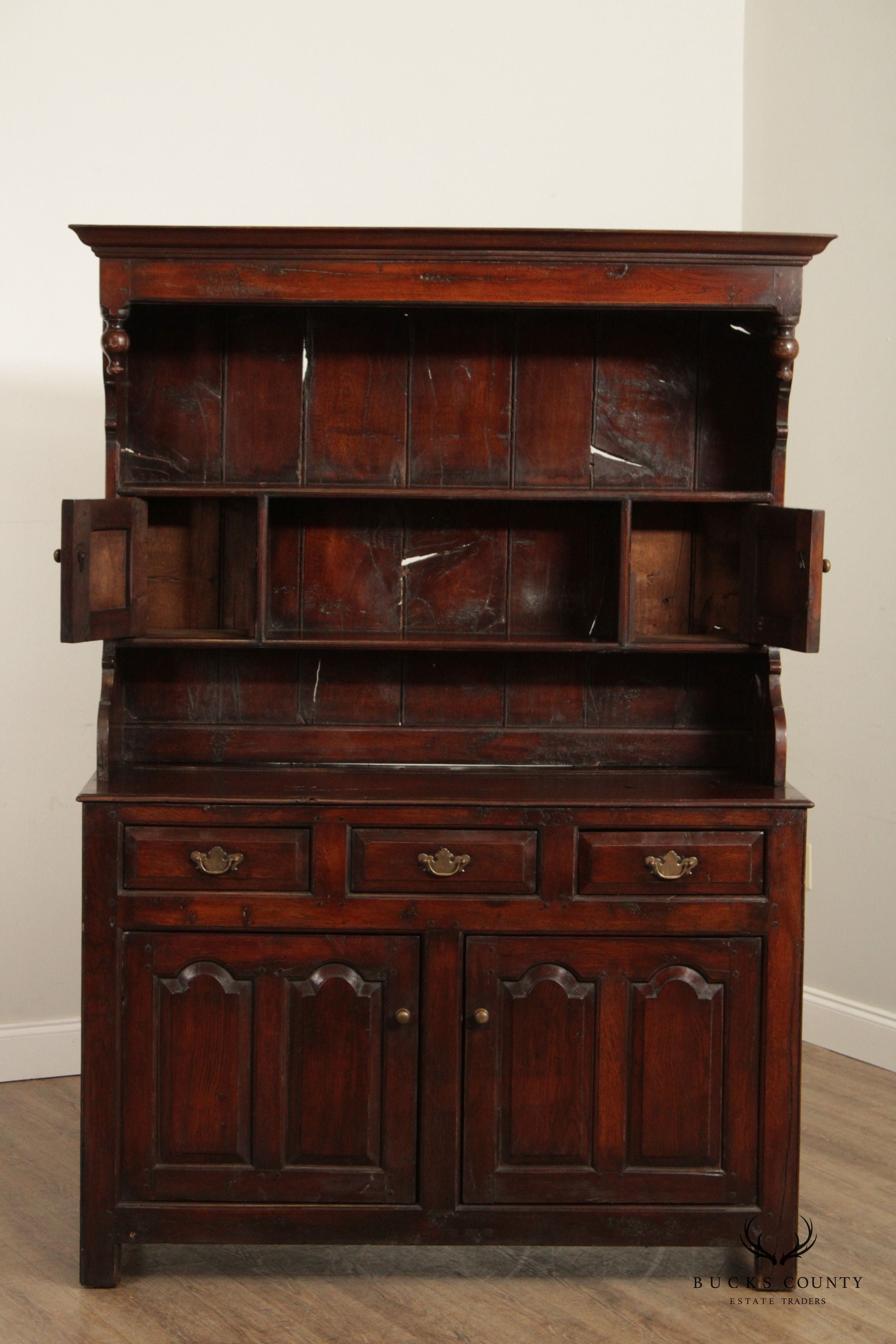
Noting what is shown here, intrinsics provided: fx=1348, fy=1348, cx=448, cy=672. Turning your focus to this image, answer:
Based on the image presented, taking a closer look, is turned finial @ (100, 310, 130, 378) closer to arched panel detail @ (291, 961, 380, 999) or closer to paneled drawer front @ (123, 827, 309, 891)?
paneled drawer front @ (123, 827, 309, 891)

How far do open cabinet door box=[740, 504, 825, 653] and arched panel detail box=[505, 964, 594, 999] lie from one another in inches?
32.1

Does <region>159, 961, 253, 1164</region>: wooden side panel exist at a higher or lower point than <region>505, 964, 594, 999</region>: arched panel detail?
lower

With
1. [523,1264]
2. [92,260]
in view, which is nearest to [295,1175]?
[523,1264]

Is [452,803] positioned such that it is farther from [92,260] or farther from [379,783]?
[92,260]

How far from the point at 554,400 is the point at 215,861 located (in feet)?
4.34

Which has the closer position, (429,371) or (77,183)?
(429,371)

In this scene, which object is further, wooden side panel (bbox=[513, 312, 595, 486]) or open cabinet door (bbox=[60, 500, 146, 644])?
wooden side panel (bbox=[513, 312, 595, 486])

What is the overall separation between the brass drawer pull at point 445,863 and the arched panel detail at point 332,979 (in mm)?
258

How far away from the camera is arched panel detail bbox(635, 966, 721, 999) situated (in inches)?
108

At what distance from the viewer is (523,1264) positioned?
2.86m

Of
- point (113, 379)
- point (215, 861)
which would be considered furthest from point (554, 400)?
point (215, 861)

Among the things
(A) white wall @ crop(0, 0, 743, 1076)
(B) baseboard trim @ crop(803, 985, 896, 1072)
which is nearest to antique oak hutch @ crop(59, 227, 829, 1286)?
(A) white wall @ crop(0, 0, 743, 1076)

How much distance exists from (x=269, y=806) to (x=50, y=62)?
2181mm

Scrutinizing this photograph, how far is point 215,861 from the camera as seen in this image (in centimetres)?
270
